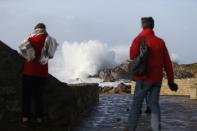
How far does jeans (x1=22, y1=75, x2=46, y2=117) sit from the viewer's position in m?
8.06

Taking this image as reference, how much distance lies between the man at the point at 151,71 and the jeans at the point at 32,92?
1.42m

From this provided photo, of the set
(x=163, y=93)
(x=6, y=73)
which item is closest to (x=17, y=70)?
(x=6, y=73)

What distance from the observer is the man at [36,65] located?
802 centimetres

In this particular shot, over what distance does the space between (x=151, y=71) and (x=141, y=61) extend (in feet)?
0.72

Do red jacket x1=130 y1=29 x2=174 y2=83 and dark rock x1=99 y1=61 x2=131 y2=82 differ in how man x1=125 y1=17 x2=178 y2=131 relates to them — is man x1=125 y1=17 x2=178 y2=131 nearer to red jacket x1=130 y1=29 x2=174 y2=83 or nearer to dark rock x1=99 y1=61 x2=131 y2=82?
red jacket x1=130 y1=29 x2=174 y2=83

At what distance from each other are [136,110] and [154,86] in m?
0.41

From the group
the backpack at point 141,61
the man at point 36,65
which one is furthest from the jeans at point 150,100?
the man at point 36,65

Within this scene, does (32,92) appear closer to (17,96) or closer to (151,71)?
(17,96)

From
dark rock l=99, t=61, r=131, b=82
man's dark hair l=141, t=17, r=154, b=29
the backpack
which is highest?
dark rock l=99, t=61, r=131, b=82

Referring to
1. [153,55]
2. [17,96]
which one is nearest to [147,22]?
[153,55]

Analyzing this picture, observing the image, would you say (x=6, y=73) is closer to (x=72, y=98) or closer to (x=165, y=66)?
(x=72, y=98)

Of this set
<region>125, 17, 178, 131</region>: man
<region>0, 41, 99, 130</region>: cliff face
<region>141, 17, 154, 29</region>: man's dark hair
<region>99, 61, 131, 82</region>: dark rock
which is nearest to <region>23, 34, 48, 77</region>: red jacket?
<region>0, 41, 99, 130</region>: cliff face

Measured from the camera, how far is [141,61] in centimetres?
730

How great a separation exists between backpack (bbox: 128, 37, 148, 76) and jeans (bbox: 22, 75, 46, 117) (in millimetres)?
1517
